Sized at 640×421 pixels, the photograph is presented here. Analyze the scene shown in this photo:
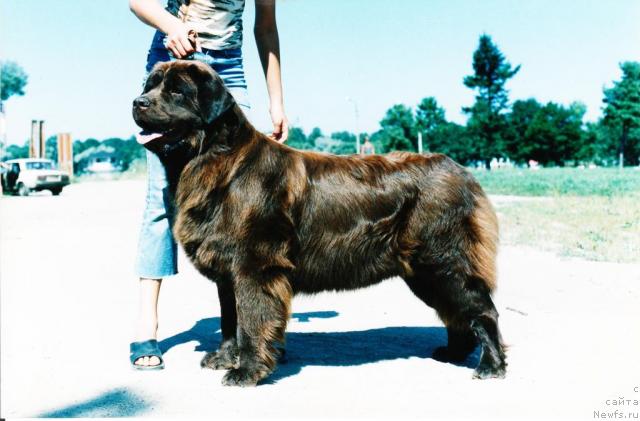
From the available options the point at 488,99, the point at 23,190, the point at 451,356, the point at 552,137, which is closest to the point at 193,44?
the point at 451,356

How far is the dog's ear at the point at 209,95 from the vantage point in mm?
3463

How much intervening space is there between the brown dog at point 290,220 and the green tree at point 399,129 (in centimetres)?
8519

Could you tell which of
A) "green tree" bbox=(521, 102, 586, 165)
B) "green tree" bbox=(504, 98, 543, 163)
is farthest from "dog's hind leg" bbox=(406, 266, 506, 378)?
"green tree" bbox=(521, 102, 586, 165)

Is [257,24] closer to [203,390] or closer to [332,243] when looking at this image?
[332,243]

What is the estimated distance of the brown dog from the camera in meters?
3.51

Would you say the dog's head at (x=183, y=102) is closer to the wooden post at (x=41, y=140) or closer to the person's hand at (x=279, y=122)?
the person's hand at (x=279, y=122)

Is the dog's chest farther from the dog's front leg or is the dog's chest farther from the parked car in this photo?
the parked car

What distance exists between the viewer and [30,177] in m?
29.1

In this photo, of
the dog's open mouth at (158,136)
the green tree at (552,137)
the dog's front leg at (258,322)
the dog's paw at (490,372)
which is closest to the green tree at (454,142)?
the green tree at (552,137)

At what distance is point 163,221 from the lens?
4297mm

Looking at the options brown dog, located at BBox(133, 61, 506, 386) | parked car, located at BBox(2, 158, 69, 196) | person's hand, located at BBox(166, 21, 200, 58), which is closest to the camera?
brown dog, located at BBox(133, 61, 506, 386)

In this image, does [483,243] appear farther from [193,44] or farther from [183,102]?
[193,44]

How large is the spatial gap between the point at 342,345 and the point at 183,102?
2.26 metres

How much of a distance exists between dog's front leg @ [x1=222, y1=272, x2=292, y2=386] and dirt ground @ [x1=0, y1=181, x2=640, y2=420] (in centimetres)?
11
